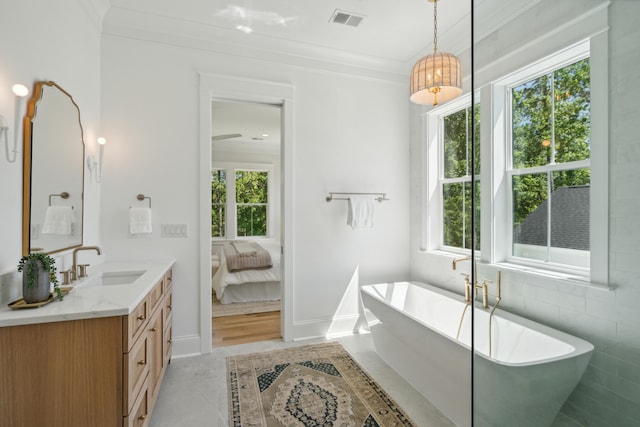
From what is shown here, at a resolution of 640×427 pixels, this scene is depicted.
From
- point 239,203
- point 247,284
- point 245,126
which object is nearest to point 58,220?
point 247,284

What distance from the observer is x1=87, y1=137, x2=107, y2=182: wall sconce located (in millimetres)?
2383

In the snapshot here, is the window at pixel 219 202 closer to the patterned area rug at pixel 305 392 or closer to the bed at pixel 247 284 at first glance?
the bed at pixel 247 284

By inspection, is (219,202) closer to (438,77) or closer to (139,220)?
(139,220)

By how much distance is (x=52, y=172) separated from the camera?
1.84 meters

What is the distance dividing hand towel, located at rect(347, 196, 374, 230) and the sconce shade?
1.28 m

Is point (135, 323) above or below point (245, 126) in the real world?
below

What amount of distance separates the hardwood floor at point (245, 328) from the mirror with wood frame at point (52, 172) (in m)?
1.61

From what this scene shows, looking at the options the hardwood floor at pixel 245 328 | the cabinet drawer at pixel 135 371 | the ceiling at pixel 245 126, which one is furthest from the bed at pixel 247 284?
the cabinet drawer at pixel 135 371

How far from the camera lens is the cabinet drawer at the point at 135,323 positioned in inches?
55.6

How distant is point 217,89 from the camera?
289cm

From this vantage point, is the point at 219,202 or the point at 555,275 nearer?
the point at 555,275

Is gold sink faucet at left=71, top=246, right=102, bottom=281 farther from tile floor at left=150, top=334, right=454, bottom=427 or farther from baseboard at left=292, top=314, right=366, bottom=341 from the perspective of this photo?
baseboard at left=292, top=314, right=366, bottom=341

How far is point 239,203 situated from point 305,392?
5.15 metres

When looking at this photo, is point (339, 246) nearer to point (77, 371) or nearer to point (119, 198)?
point (119, 198)
